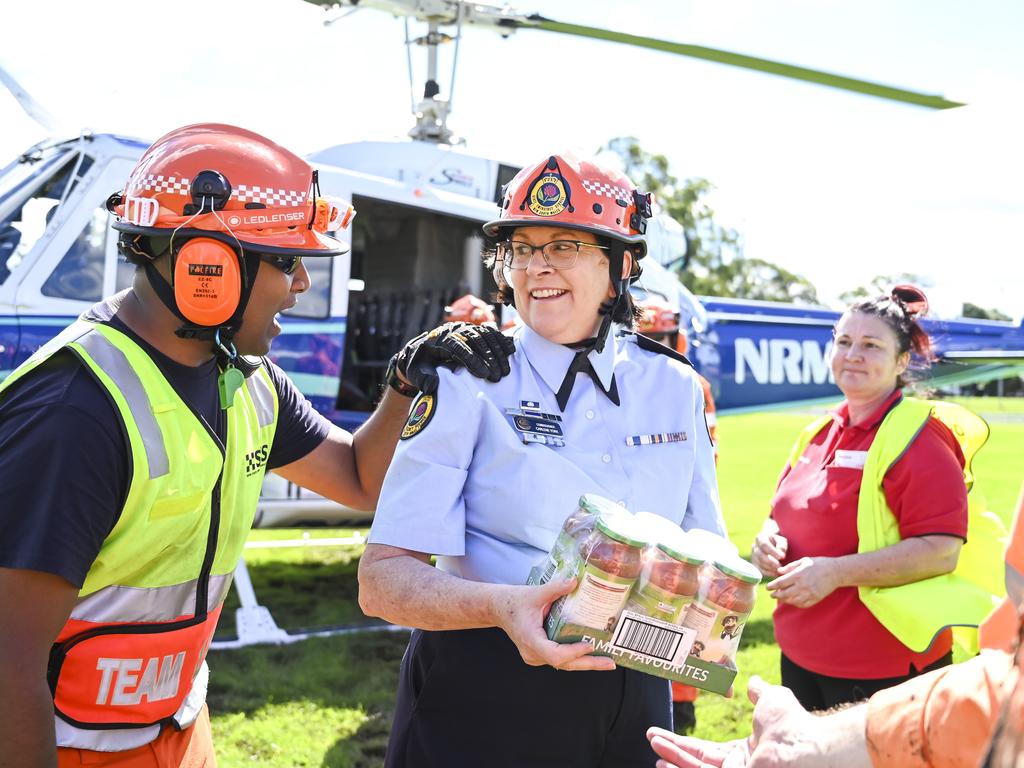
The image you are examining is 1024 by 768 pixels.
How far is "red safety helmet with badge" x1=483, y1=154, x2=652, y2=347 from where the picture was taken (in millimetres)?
2047

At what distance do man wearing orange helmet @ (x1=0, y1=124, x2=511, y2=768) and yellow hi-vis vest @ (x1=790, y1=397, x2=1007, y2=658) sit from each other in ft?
5.64

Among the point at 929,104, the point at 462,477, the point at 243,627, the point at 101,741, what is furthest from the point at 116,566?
the point at 243,627

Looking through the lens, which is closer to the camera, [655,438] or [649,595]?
[649,595]

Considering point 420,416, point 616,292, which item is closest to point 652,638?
point 420,416

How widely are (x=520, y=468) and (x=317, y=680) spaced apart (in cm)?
362

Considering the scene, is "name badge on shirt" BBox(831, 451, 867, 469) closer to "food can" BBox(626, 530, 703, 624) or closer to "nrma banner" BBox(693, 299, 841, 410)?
"food can" BBox(626, 530, 703, 624)

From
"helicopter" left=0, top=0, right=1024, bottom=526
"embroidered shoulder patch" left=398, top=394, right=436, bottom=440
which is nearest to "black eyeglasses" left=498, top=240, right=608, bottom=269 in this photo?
"embroidered shoulder patch" left=398, top=394, right=436, bottom=440

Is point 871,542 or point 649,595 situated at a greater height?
point 649,595

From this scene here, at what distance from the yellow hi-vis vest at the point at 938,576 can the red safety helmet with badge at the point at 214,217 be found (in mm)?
2132

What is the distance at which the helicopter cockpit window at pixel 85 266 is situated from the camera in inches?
218

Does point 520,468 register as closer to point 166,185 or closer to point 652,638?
point 652,638

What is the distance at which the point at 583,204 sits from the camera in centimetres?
205

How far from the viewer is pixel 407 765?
1938mm

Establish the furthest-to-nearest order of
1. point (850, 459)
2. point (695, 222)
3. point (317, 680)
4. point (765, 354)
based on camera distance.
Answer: point (695, 222) → point (765, 354) → point (317, 680) → point (850, 459)
